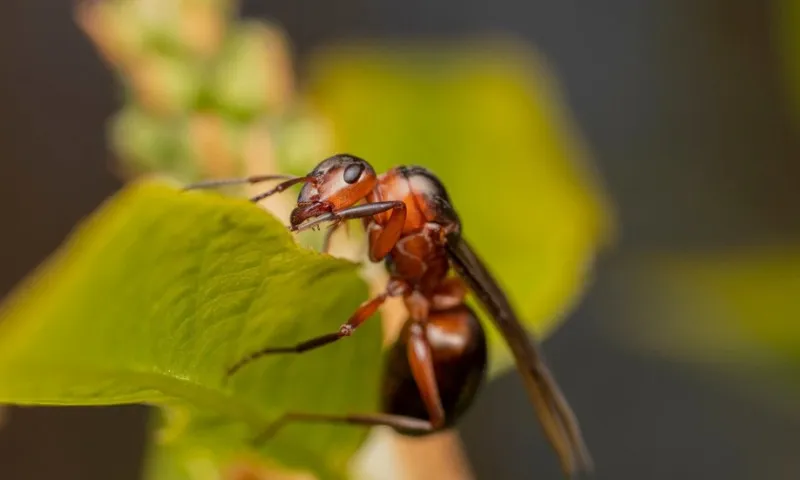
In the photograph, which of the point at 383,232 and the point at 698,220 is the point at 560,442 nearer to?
the point at 383,232

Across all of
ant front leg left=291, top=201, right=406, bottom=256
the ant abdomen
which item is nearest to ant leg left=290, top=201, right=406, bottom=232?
ant front leg left=291, top=201, right=406, bottom=256

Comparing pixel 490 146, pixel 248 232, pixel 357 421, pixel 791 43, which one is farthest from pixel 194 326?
pixel 791 43

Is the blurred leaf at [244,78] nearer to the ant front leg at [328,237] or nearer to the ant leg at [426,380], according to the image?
the ant front leg at [328,237]

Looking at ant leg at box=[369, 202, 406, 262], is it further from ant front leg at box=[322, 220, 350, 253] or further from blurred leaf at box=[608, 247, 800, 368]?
blurred leaf at box=[608, 247, 800, 368]

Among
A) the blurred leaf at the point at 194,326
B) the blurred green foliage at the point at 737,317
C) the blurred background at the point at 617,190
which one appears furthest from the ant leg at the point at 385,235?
the blurred background at the point at 617,190

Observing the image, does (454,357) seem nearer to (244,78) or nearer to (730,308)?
(244,78)

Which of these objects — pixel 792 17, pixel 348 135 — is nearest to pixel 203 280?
pixel 348 135
